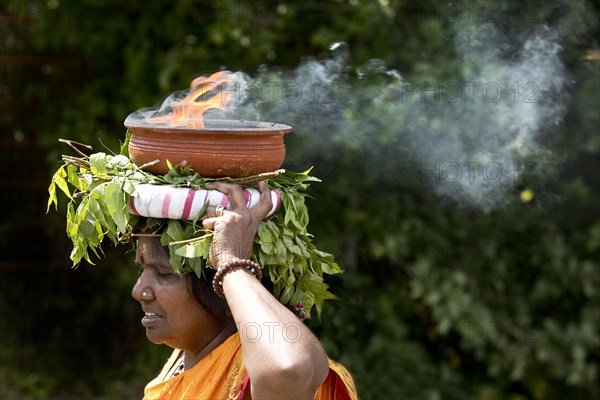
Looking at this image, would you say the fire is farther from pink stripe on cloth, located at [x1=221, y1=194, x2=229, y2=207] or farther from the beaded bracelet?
the beaded bracelet

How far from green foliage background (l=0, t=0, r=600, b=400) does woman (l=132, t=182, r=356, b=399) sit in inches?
89.6

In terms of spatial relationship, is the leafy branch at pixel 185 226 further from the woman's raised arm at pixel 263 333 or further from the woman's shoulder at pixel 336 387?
the woman's shoulder at pixel 336 387

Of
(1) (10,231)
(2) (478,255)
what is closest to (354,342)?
(2) (478,255)

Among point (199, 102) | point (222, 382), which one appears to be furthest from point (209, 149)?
point (222, 382)

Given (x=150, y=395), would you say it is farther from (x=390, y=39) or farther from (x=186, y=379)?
(x=390, y=39)

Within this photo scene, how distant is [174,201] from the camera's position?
248 centimetres

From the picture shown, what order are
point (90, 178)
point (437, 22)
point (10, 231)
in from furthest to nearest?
point (10, 231) < point (437, 22) < point (90, 178)

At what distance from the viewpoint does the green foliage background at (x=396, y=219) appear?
5395mm

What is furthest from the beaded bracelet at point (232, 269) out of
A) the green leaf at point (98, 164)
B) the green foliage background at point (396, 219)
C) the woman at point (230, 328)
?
the green foliage background at point (396, 219)

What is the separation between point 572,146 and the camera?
545cm

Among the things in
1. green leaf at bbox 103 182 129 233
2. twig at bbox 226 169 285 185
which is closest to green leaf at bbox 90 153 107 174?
green leaf at bbox 103 182 129 233

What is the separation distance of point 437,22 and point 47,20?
8.58 feet

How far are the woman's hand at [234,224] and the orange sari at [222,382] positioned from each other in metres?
0.31

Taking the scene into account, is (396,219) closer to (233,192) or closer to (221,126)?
(221,126)
